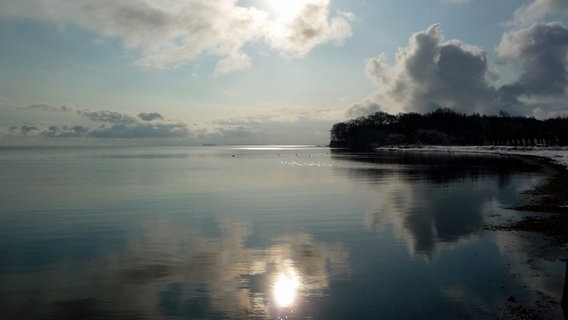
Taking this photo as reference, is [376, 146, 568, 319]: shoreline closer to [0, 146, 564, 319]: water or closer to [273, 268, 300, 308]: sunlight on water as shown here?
[0, 146, 564, 319]: water

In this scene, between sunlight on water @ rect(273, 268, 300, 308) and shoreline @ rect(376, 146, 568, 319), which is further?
sunlight on water @ rect(273, 268, 300, 308)

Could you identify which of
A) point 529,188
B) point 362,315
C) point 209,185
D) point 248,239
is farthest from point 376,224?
point 209,185

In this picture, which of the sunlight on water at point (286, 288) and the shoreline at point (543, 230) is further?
the sunlight on water at point (286, 288)

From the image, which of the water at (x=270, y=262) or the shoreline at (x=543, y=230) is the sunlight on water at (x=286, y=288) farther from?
the shoreline at (x=543, y=230)

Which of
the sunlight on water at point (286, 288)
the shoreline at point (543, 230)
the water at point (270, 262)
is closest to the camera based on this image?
the shoreline at point (543, 230)

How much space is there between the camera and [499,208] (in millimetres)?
30281

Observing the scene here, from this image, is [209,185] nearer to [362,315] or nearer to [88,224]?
[88,224]

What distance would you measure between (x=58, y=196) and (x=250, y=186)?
20.1m

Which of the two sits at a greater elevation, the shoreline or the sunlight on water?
the shoreline

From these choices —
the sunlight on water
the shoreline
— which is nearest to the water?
the sunlight on water

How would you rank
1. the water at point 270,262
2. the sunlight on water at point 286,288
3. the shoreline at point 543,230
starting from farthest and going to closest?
the sunlight on water at point 286,288 → the water at point 270,262 → the shoreline at point 543,230

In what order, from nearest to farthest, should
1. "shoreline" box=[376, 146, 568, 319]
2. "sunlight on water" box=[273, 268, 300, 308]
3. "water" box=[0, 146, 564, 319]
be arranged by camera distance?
"shoreline" box=[376, 146, 568, 319]
"water" box=[0, 146, 564, 319]
"sunlight on water" box=[273, 268, 300, 308]

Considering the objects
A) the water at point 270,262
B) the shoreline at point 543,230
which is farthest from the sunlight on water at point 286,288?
the shoreline at point 543,230

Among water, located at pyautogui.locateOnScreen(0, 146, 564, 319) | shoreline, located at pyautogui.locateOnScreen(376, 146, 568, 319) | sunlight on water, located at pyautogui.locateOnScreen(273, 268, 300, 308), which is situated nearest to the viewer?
shoreline, located at pyautogui.locateOnScreen(376, 146, 568, 319)
